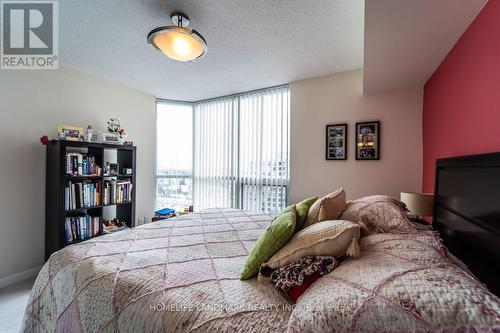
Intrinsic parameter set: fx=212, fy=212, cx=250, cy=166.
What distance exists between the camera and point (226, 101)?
156 inches

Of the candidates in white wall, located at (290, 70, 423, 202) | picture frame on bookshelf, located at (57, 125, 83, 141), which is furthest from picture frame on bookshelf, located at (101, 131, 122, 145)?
white wall, located at (290, 70, 423, 202)

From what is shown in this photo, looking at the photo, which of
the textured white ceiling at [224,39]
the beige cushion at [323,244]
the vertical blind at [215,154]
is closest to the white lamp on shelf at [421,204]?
the beige cushion at [323,244]

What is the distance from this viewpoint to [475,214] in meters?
1.03

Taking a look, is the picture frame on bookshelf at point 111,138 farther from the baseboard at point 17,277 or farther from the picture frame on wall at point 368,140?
the picture frame on wall at point 368,140

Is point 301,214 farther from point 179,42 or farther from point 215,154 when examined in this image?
point 215,154

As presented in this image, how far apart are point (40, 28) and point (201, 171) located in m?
2.86

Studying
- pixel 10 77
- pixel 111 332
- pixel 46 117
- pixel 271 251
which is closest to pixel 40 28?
pixel 10 77

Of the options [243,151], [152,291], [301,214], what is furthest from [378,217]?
[243,151]

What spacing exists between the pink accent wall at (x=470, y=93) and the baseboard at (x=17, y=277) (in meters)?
4.30

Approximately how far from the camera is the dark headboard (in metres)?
0.88

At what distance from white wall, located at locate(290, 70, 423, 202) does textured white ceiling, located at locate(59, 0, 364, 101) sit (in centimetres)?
29

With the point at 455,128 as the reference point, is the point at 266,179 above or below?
below

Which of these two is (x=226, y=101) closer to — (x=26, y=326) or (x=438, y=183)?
(x=438, y=183)

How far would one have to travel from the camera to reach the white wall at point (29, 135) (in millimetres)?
2328
